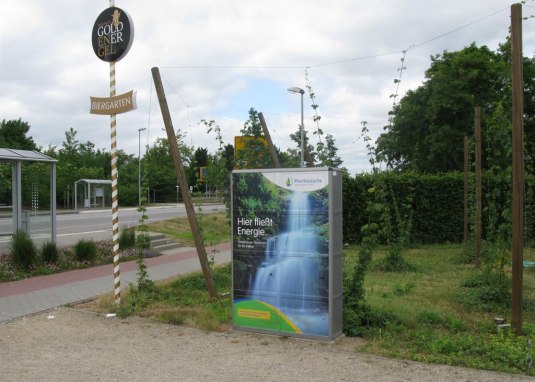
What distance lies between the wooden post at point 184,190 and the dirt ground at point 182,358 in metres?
1.60

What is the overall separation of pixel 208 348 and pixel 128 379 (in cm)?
120

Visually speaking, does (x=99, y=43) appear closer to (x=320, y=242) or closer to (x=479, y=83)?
(x=320, y=242)

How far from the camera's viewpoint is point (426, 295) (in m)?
9.10

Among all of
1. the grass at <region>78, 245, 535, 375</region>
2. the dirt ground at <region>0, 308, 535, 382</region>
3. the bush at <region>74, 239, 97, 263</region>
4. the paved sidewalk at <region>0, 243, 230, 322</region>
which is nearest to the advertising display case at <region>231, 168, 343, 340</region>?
the dirt ground at <region>0, 308, 535, 382</region>

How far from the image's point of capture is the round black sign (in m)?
8.16

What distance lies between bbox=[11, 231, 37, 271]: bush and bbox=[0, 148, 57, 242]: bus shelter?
1080 mm

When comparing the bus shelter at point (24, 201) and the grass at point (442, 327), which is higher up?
the bus shelter at point (24, 201)

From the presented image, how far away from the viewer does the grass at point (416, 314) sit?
564 centimetres

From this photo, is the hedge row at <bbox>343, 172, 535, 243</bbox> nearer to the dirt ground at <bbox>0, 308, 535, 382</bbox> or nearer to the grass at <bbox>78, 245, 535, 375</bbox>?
the grass at <bbox>78, 245, 535, 375</bbox>

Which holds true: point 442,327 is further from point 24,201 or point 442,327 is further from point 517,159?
point 24,201

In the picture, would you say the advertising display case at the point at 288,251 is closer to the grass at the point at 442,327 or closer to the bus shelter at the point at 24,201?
the grass at the point at 442,327

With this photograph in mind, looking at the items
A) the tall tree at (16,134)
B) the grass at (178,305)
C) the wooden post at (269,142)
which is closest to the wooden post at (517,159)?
the grass at (178,305)

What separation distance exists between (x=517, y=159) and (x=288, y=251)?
2803 millimetres

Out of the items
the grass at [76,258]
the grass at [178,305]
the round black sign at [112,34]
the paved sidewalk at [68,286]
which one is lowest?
the paved sidewalk at [68,286]
